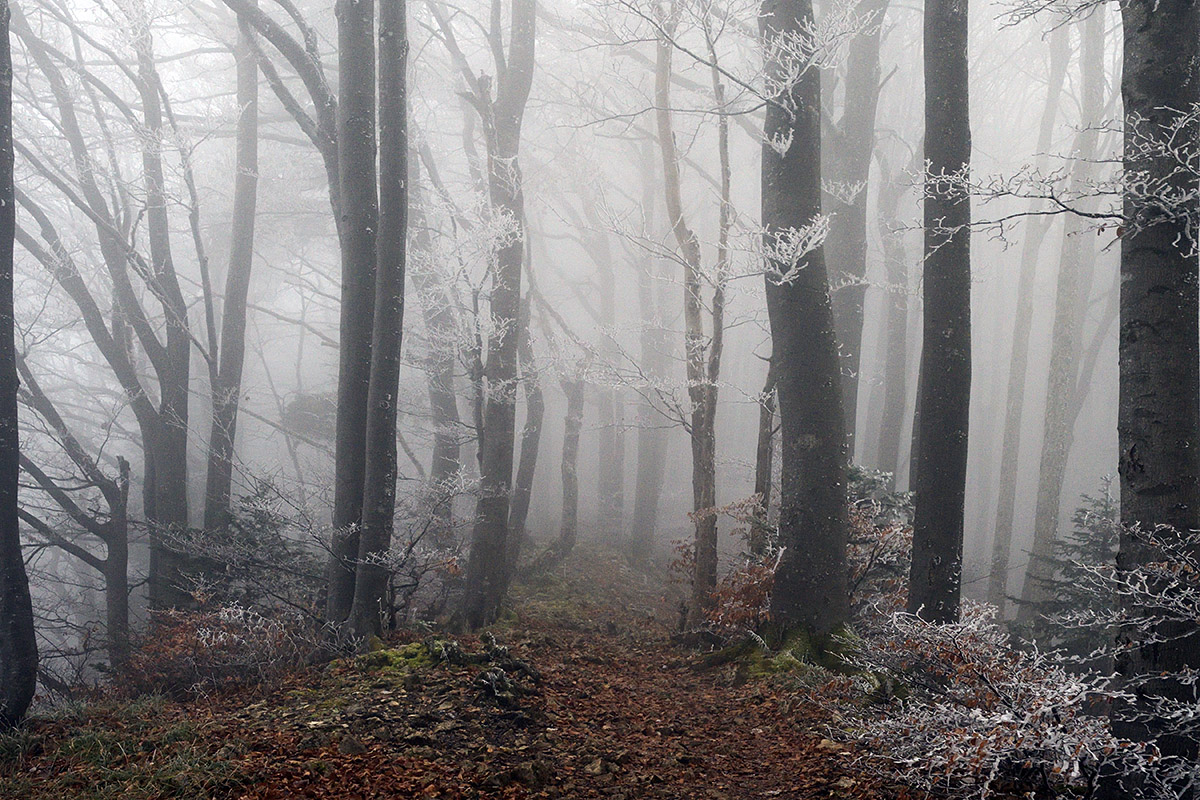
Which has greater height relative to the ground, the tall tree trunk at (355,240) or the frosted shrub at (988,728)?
the tall tree trunk at (355,240)

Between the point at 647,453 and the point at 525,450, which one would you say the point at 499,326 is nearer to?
the point at 525,450

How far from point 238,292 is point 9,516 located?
816 cm

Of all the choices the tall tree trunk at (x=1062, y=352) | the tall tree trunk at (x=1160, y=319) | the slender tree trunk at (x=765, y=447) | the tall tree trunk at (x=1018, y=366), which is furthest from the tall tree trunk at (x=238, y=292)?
the tall tree trunk at (x=1062, y=352)

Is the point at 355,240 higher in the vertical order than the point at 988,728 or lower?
higher

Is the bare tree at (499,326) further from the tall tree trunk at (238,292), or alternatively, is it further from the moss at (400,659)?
the tall tree trunk at (238,292)

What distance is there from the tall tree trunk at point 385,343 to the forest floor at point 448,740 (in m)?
0.67

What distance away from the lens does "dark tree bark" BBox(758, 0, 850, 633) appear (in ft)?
21.7

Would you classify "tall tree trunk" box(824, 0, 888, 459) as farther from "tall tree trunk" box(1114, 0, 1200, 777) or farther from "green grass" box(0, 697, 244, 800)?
"green grass" box(0, 697, 244, 800)

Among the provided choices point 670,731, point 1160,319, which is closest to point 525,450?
point 670,731

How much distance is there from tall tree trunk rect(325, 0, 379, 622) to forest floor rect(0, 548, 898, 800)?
165 cm

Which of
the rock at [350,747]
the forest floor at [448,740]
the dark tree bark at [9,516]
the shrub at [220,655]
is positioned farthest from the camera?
the shrub at [220,655]

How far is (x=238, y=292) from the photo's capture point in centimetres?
1323

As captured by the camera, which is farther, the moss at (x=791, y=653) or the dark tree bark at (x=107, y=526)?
the dark tree bark at (x=107, y=526)

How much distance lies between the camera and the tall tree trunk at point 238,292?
11.5m
